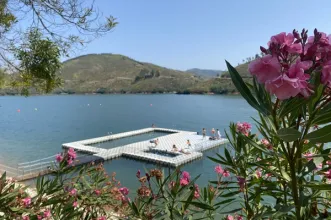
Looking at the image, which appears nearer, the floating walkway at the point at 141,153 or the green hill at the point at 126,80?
the floating walkway at the point at 141,153

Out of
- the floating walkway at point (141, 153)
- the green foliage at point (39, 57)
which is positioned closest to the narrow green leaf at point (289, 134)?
the green foliage at point (39, 57)

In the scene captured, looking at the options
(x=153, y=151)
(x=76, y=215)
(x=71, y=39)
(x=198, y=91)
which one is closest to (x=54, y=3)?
(x=71, y=39)

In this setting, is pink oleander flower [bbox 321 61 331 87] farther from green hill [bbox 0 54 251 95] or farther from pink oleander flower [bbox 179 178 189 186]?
green hill [bbox 0 54 251 95]

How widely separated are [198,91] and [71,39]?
8617 cm

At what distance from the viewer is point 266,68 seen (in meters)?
0.56

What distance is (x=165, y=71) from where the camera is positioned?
362 ft

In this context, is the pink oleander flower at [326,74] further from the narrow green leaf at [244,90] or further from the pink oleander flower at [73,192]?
the pink oleander flower at [73,192]

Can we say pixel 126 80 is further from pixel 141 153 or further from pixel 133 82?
pixel 141 153

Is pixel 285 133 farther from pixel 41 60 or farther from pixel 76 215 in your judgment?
pixel 41 60

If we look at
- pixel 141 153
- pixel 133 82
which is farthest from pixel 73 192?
pixel 133 82

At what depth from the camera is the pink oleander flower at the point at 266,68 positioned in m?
0.54

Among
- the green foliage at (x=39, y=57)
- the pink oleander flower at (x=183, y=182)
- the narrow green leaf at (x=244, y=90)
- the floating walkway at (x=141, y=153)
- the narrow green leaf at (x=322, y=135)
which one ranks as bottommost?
the floating walkway at (x=141, y=153)

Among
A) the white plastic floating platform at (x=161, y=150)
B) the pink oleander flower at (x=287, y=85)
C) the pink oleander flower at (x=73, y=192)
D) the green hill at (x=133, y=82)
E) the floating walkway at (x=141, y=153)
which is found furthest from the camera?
the green hill at (x=133, y=82)

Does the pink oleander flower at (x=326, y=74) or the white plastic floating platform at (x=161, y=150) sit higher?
the pink oleander flower at (x=326, y=74)
